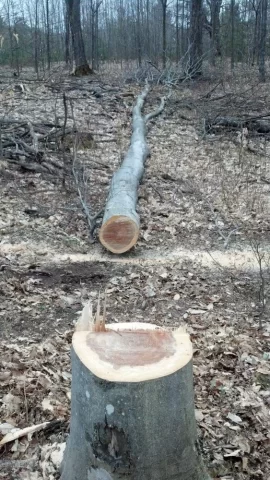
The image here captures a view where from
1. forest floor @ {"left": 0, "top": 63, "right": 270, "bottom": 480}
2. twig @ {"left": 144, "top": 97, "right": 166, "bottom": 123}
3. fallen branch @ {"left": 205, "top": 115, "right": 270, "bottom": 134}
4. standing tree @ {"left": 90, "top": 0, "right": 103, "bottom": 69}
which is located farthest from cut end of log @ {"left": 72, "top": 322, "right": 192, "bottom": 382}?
standing tree @ {"left": 90, "top": 0, "right": 103, "bottom": 69}

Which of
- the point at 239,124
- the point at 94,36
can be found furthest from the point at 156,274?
the point at 94,36

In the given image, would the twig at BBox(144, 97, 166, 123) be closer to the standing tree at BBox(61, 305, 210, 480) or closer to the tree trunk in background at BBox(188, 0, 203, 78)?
the tree trunk in background at BBox(188, 0, 203, 78)

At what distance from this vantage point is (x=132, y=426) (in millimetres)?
2127

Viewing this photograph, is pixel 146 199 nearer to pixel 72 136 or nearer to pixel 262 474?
pixel 72 136

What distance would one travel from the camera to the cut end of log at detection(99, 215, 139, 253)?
6328 mm

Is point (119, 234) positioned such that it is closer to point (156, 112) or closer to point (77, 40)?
point (156, 112)

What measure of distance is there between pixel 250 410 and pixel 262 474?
1.98ft

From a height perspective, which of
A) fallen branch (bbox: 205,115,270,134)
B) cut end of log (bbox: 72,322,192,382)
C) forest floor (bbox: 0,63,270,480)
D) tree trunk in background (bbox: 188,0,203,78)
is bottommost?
forest floor (bbox: 0,63,270,480)

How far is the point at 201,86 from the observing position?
1850cm

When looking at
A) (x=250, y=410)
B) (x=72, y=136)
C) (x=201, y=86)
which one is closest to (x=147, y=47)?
(x=201, y=86)

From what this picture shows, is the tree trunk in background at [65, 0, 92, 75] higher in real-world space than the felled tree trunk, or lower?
higher

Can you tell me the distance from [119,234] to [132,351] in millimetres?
4063

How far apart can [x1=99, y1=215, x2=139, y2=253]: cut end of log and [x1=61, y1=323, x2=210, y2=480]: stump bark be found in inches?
156

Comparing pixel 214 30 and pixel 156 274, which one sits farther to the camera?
pixel 214 30
